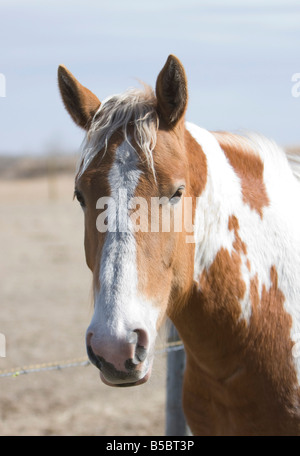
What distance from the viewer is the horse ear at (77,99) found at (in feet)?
8.01

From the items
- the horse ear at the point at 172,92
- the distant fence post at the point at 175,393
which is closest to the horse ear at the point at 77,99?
the horse ear at the point at 172,92

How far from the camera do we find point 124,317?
6.30 feet

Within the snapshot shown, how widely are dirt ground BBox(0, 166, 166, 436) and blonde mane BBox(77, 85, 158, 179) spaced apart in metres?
1.01

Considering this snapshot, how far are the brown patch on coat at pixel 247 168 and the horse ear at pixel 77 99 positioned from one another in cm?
69

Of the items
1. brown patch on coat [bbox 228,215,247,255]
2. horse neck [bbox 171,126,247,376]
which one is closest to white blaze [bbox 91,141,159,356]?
horse neck [bbox 171,126,247,376]

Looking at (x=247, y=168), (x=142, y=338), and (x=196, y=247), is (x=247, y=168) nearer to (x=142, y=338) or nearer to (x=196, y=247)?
(x=196, y=247)

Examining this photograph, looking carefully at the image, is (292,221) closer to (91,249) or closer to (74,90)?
(91,249)

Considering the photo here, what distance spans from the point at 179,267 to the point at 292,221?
728 mm

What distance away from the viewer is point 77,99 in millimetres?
2471

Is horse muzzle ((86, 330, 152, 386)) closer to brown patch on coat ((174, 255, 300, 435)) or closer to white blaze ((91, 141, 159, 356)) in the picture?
white blaze ((91, 141, 159, 356))

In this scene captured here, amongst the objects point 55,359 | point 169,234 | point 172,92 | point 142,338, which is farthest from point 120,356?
point 55,359

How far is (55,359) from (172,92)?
4.56 metres

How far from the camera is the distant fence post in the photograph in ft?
12.5

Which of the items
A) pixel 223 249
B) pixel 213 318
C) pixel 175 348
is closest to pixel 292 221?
pixel 223 249
